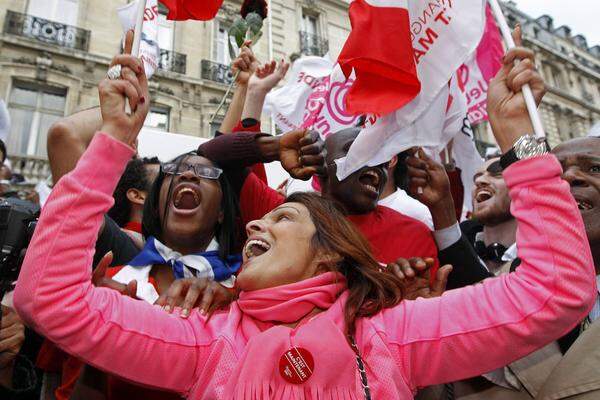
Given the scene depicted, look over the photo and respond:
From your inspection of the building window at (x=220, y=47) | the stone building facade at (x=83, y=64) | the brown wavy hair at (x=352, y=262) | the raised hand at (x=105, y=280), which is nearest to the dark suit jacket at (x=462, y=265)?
the brown wavy hair at (x=352, y=262)

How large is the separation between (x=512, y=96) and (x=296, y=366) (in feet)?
3.73

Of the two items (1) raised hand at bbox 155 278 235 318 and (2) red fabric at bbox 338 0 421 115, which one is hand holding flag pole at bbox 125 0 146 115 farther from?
(2) red fabric at bbox 338 0 421 115

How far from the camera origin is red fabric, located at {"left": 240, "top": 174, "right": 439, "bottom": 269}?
2.25m

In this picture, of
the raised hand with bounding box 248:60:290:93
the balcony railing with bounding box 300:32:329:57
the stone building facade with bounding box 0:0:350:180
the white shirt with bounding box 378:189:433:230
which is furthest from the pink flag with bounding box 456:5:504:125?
the balcony railing with bounding box 300:32:329:57

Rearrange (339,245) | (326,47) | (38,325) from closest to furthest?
(38,325)
(339,245)
(326,47)

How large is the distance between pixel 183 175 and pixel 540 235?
1.65 m

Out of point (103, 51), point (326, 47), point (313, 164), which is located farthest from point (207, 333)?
point (326, 47)

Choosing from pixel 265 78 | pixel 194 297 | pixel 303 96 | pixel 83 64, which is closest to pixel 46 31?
pixel 83 64

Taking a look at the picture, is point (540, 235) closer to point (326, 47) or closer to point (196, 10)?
point (196, 10)

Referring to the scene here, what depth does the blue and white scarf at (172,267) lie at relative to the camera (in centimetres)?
192

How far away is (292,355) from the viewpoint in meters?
1.32

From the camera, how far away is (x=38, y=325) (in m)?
1.26

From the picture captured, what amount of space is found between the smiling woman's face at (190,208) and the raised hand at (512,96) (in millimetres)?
1361

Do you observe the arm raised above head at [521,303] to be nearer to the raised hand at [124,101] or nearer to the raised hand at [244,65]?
the raised hand at [124,101]
